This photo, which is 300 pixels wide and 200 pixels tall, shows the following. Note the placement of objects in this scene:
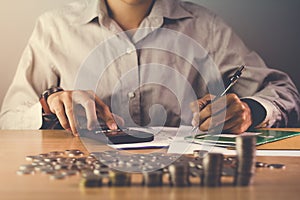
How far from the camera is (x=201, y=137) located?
1.14m

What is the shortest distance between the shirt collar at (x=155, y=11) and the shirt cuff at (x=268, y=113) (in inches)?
17.4

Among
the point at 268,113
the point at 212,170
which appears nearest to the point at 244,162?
the point at 212,170

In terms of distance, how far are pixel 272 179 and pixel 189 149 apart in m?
0.26

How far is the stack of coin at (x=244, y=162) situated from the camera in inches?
27.9

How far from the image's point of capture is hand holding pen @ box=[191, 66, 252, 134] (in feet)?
3.94

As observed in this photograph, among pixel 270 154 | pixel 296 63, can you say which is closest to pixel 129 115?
pixel 296 63

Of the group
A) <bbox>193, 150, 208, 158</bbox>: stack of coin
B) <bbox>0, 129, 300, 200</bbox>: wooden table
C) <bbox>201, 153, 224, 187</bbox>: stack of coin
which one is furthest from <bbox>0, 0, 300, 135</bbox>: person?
<bbox>201, 153, 224, 187</bbox>: stack of coin

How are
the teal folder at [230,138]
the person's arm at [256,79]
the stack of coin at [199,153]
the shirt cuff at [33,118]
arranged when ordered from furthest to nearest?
the person's arm at [256,79] → the shirt cuff at [33,118] → the teal folder at [230,138] → the stack of coin at [199,153]

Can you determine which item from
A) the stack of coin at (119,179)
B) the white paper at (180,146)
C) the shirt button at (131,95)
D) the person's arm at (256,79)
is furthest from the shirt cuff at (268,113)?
the stack of coin at (119,179)

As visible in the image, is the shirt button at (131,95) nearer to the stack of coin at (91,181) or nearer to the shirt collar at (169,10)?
the shirt collar at (169,10)

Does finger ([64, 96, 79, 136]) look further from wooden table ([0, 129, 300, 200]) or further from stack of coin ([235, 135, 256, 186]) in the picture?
stack of coin ([235, 135, 256, 186])

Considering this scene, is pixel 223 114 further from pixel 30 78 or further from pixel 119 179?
pixel 30 78

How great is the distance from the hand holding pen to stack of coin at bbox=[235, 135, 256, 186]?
1.53 feet

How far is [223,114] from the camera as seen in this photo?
121 cm
